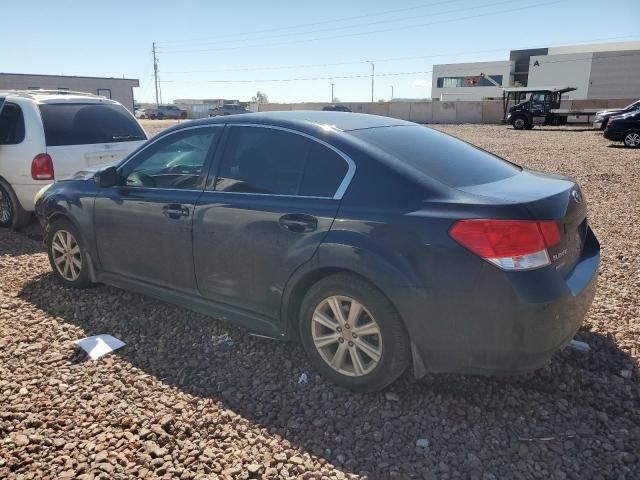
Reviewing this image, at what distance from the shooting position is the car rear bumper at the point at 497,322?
256 cm

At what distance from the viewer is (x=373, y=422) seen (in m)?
2.88

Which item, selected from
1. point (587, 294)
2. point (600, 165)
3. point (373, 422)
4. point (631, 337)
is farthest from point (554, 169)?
point (373, 422)

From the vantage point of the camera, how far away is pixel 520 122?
107 feet

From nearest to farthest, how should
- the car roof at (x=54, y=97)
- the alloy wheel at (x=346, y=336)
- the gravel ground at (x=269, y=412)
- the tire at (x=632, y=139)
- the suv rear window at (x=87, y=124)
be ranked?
the gravel ground at (x=269, y=412) → the alloy wheel at (x=346, y=336) → the suv rear window at (x=87, y=124) → the car roof at (x=54, y=97) → the tire at (x=632, y=139)

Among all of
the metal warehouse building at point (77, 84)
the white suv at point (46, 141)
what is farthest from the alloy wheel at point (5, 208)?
the metal warehouse building at point (77, 84)

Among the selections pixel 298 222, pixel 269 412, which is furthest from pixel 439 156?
pixel 269 412

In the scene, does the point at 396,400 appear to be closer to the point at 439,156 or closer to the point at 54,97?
the point at 439,156

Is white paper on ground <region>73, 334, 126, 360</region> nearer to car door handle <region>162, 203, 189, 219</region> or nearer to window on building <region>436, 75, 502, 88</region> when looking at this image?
car door handle <region>162, 203, 189, 219</region>

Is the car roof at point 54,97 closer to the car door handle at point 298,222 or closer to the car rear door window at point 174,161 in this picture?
the car rear door window at point 174,161

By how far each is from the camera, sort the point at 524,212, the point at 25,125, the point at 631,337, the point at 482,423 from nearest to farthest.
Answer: the point at 524,212 < the point at 482,423 < the point at 631,337 < the point at 25,125

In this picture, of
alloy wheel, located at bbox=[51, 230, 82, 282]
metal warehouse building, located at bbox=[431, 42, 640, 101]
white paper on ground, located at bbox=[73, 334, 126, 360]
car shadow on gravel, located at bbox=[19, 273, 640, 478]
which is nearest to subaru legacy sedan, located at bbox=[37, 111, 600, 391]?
car shadow on gravel, located at bbox=[19, 273, 640, 478]

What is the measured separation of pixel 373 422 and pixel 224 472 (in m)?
0.86

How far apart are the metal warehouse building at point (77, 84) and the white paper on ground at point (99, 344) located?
147 ft

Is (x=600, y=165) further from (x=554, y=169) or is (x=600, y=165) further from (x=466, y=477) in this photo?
(x=466, y=477)
